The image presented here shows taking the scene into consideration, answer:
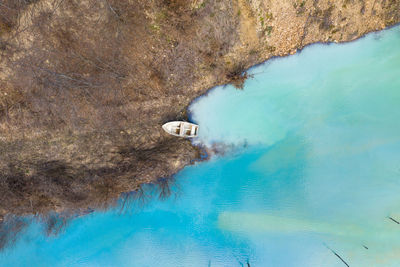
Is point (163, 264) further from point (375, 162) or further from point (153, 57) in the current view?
point (375, 162)

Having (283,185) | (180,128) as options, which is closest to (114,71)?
(180,128)

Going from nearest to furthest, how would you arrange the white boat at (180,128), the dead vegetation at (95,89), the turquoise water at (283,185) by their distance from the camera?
the dead vegetation at (95,89), the white boat at (180,128), the turquoise water at (283,185)

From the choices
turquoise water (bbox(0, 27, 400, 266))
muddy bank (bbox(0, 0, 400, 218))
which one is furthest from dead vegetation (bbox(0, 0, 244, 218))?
turquoise water (bbox(0, 27, 400, 266))

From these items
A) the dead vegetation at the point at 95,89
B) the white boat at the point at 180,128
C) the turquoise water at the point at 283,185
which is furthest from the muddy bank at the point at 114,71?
the turquoise water at the point at 283,185

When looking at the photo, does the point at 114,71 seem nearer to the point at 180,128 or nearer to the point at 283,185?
the point at 180,128

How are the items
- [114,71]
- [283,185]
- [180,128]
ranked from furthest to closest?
[283,185], [180,128], [114,71]

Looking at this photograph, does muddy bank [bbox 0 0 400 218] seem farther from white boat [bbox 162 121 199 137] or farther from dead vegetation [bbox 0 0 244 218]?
white boat [bbox 162 121 199 137]

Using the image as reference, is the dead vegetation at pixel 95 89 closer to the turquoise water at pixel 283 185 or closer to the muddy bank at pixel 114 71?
A: the muddy bank at pixel 114 71
